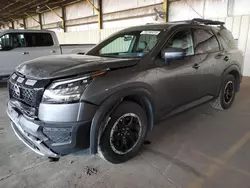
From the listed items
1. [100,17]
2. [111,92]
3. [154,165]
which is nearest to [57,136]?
[111,92]

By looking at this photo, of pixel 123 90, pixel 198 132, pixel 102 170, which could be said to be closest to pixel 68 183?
pixel 102 170

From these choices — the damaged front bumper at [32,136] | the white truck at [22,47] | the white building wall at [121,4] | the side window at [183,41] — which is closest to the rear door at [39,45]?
the white truck at [22,47]

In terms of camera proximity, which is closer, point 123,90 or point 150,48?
point 123,90

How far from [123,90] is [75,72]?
1.78 ft

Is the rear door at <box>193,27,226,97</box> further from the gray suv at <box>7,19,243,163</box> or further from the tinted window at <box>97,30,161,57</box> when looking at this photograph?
the tinted window at <box>97,30,161,57</box>

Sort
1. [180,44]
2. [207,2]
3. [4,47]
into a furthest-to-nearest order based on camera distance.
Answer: [207,2]
[4,47]
[180,44]

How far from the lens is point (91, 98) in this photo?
2.00 meters

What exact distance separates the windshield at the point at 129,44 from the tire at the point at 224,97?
1.90 metres

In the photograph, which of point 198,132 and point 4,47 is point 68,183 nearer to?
point 198,132

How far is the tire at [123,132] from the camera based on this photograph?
2229 mm

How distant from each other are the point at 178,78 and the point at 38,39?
18.4 feet

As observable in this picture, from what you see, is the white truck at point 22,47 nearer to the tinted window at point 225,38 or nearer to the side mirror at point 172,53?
the tinted window at point 225,38

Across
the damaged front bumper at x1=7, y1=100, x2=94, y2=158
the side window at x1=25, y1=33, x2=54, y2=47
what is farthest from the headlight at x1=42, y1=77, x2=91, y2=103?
the side window at x1=25, y1=33, x2=54, y2=47

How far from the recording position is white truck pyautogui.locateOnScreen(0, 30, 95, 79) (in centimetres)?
629
